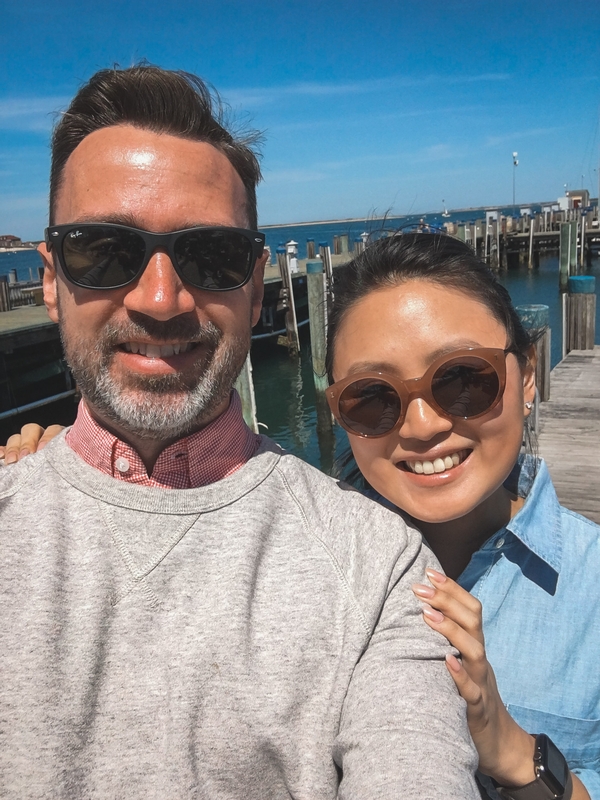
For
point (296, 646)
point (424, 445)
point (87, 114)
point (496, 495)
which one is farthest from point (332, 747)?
point (87, 114)

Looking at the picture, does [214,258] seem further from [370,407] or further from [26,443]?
[26,443]

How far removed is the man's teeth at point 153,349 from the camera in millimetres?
1514

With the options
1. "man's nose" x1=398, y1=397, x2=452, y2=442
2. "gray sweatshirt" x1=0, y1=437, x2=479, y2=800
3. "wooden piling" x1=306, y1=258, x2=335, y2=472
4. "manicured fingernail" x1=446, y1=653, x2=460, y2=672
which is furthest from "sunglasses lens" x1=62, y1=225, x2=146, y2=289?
"wooden piling" x1=306, y1=258, x2=335, y2=472

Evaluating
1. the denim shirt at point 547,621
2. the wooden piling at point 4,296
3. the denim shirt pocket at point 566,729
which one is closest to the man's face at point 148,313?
the denim shirt at point 547,621

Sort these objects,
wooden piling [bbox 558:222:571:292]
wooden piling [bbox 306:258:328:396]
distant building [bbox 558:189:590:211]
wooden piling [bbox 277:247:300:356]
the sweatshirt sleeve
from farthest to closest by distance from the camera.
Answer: distant building [bbox 558:189:590:211]
wooden piling [bbox 558:222:571:292]
wooden piling [bbox 277:247:300:356]
wooden piling [bbox 306:258:328:396]
the sweatshirt sleeve

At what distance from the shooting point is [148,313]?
4.86ft

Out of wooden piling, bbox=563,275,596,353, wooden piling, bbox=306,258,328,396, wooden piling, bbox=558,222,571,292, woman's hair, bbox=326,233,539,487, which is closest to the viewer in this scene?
woman's hair, bbox=326,233,539,487

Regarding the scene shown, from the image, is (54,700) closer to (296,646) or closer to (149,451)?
(296,646)

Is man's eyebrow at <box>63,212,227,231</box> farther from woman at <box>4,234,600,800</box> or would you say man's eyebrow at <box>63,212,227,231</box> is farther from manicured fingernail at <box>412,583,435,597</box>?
manicured fingernail at <box>412,583,435,597</box>

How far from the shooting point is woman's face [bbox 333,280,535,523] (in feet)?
5.42

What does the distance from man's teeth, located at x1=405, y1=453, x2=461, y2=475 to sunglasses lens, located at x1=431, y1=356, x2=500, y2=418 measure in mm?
119

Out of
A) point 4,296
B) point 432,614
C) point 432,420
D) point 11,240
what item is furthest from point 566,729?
point 11,240

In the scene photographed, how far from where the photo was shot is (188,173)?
156 cm

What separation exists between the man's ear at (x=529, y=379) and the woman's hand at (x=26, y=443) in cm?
146
